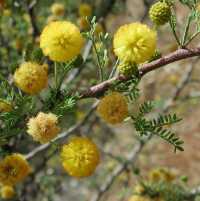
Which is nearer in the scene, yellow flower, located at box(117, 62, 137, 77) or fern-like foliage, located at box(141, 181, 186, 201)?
yellow flower, located at box(117, 62, 137, 77)

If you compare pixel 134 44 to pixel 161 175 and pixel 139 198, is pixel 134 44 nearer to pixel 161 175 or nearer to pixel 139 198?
pixel 139 198

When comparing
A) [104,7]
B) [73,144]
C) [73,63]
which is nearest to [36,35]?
[104,7]

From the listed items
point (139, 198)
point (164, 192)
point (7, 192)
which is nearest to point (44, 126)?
point (139, 198)

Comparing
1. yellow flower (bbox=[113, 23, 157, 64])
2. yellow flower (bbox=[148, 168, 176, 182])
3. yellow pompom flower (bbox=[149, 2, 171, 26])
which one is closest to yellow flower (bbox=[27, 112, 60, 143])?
yellow flower (bbox=[113, 23, 157, 64])

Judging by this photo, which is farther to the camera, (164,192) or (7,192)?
(7,192)

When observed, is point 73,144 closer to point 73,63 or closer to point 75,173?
point 75,173

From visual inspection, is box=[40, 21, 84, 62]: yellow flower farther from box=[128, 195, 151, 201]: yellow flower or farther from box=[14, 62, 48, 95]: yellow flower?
box=[128, 195, 151, 201]: yellow flower
